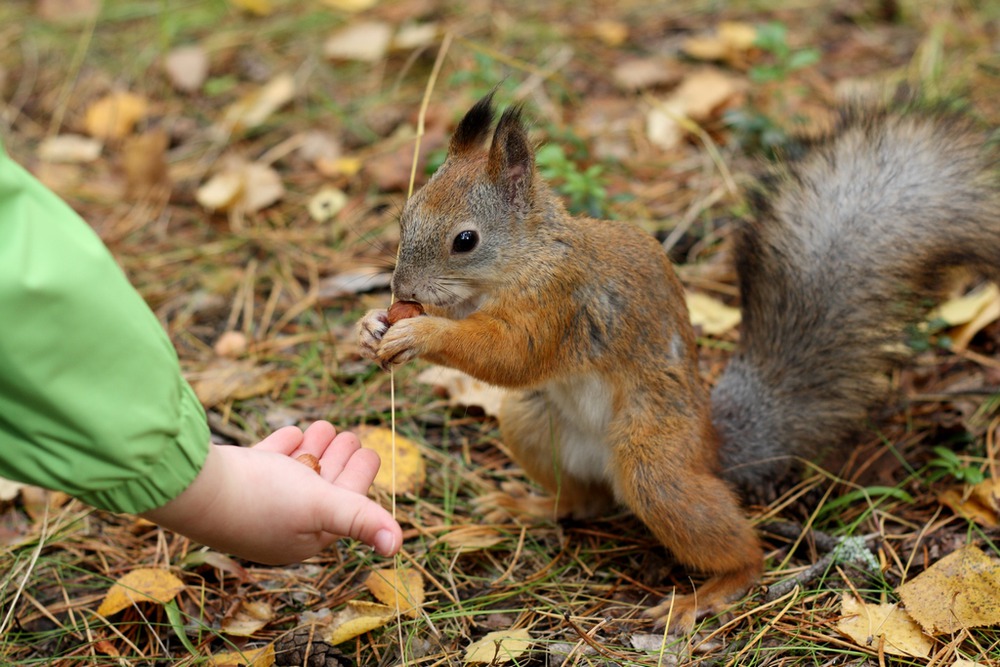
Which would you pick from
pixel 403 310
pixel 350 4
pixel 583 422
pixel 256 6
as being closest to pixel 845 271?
pixel 583 422

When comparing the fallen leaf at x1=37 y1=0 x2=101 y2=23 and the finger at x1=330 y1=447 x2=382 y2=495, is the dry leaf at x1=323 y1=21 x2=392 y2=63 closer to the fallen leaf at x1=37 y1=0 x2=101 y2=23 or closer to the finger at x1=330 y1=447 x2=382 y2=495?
the fallen leaf at x1=37 y1=0 x2=101 y2=23

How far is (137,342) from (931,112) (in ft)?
5.29

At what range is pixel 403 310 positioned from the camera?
1726mm

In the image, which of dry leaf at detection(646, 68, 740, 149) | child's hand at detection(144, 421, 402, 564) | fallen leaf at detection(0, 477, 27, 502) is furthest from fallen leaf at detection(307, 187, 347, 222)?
child's hand at detection(144, 421, 402, 564)

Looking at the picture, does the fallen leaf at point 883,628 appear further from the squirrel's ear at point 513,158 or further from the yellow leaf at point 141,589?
the yellow leaf at point 141,589

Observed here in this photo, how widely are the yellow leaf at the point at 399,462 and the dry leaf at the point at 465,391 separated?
0.67 feet

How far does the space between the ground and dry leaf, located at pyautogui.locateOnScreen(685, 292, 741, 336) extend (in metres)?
0.04

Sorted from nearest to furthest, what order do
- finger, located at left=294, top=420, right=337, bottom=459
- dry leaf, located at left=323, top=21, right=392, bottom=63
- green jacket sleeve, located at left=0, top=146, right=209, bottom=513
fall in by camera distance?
green jacket sleeve, located at left=0, top=146, right=209, bottom=513 < finger, located at left=294, top=420, right=337, bottom=459 < dry leaf, located at left=323, top=21, right=392, bottom=63

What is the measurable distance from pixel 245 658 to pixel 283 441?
1.17ft

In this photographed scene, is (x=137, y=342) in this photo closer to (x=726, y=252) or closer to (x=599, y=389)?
(x=599, y=389)

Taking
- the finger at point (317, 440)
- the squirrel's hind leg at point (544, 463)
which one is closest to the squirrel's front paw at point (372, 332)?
the finger at point (317, 440)

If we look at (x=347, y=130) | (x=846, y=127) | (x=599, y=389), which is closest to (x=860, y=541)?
(x=599, y=389)

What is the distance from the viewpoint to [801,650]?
1.55 metres

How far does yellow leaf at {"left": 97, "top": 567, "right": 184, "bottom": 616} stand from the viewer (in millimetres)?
1637
